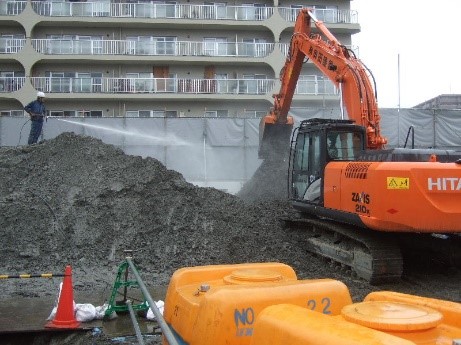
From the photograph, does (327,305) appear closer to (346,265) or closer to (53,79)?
(346,265)

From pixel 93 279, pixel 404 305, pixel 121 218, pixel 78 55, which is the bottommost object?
pixel 93 279

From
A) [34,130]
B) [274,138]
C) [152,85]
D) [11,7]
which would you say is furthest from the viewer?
[11,7]

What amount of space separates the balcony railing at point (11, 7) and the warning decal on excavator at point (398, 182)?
2814 cm

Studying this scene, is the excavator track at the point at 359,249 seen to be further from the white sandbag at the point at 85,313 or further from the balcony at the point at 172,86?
the balcony at the point at 172,86

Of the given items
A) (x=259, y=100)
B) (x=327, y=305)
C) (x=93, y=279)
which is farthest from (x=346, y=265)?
(x=259, y=100)

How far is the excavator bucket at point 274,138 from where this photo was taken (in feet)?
43.4

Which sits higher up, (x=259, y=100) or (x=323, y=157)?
(x=259, y=100)

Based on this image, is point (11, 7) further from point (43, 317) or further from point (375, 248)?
point (375, 248)

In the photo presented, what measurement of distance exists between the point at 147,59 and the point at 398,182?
24168mm

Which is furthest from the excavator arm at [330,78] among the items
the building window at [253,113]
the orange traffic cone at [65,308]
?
the building window at [253,113]

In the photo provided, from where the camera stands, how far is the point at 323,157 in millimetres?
8828

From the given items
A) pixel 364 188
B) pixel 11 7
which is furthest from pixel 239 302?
pixel 11 7

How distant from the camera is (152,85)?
28.9 meters

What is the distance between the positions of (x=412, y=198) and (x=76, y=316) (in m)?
4.53
